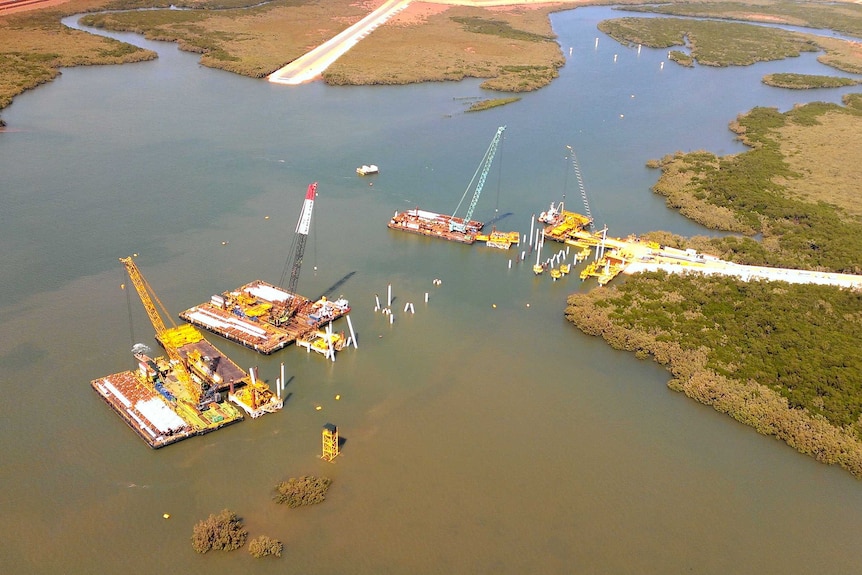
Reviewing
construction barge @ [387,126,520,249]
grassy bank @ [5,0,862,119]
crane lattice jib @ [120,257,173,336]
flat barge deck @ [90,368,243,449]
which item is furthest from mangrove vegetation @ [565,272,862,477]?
grassy bank @ [5,0,862,119]

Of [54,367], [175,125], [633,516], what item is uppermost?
[175,125]

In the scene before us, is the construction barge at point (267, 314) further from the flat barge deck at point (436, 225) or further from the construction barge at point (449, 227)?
the construction barge at point (449, 227)

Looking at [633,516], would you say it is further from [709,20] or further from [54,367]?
[709,20]

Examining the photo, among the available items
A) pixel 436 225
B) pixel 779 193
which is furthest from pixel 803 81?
pixel 436 225

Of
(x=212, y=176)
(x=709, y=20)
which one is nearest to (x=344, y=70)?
(x=212, y=176)

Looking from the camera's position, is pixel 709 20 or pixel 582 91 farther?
pixel 709 20

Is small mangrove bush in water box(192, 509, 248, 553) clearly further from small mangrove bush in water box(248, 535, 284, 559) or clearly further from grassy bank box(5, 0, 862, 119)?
grassy bank box(5, 0, 862, 119)

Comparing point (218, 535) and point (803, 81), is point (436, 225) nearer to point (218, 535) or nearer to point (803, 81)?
point (218, 535)
